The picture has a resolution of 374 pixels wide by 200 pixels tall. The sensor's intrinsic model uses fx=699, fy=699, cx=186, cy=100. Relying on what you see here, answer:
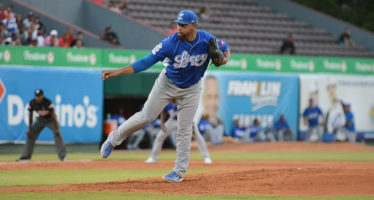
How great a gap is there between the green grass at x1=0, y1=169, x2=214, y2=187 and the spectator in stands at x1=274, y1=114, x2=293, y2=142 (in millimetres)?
12386

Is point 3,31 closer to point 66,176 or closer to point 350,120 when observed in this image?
point 66,176

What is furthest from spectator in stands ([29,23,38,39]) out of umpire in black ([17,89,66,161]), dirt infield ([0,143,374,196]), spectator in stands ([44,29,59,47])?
dirt infield ([0,143,374,196])

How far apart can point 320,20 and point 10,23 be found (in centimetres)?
1645

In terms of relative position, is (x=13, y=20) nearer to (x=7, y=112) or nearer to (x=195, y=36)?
(x=7, y=112)

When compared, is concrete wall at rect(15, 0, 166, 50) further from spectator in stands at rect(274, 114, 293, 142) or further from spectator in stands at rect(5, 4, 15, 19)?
spectator in stands at rect(274, 114, 293, 142)

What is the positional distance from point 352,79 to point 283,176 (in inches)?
697

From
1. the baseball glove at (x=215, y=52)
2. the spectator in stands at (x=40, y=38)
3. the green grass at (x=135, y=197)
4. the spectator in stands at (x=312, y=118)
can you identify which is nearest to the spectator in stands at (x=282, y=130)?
the spectator in stands at (x=312, y=118)

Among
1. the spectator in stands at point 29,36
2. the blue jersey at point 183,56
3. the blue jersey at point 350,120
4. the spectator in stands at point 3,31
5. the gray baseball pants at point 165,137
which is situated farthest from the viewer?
the blue jersey at point 350,120

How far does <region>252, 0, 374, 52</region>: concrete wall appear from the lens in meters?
32.8

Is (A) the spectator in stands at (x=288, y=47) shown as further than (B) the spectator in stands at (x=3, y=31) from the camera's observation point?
Yes

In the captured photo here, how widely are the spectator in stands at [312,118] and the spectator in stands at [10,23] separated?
11.2m

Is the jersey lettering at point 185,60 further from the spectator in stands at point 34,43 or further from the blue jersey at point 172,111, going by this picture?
the spectator in stands at point 34,43

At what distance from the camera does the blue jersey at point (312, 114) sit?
26.3 m

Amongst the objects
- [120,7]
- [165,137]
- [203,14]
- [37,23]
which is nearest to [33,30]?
[37,23]
